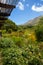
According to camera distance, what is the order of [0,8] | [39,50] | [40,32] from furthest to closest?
1. [40,32]
2. [39,50]
3. [0,8]

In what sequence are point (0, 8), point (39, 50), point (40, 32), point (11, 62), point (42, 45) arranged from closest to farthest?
point (11, 62)
point (0, 8)
point (39, 50)
point (42, 45)
point (40, 32)

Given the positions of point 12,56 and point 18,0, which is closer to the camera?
point 12,56

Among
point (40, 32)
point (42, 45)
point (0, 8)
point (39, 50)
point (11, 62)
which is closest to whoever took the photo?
point (11, 62)

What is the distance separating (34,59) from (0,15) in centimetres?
366

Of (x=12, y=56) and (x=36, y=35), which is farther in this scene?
(x=36, y=35)

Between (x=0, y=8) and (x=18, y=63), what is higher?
(x=0, y=8)

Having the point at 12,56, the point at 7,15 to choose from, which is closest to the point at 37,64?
the point at 12,56

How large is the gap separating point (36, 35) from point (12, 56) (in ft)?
32.3

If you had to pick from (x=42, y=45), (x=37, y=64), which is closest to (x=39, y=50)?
(x=42, y=45)

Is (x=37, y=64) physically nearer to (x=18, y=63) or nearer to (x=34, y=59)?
(x=34, y=59)

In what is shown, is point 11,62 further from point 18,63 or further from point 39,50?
point 39,50

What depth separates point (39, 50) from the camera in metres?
18.9

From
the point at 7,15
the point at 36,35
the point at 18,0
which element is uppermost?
the point at 18,0

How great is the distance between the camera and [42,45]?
800 inches
